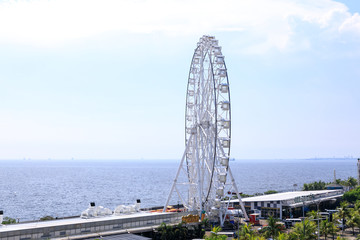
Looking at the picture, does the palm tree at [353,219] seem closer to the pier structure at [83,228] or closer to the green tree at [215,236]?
the green tree at [215,236]

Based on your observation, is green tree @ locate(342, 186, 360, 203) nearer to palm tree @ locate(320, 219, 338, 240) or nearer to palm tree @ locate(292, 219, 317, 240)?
palm tree @ locate(320, 219, 338, 240)

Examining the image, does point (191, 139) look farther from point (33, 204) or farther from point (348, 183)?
point (33, 204)

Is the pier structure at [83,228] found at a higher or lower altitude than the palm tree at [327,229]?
higher

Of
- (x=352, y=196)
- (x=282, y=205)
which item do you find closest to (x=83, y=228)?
(x=282, y=205)

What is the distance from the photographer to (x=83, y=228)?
44.5 meters

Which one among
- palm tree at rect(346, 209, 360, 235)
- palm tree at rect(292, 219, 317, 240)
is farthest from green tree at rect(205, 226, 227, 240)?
palm tree at rect(346, 209, 360, 235)

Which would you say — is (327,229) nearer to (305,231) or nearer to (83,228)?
(305,231)

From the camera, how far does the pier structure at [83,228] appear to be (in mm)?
40625

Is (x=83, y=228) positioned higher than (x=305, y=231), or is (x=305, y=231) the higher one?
(x=83, y=228)

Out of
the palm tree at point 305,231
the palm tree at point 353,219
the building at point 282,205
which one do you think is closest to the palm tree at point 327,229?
the palm tree at point 305,231

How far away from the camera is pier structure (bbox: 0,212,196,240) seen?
40.6 meters

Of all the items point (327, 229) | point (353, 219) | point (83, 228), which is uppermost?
point (83, 228)

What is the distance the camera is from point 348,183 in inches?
4606

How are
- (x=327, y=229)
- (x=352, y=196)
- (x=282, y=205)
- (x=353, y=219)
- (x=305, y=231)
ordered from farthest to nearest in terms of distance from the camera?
(x=352, y=196) → (x=282, y=205) → (x=353, y=219) → (x=327, y=229) → (x=305, y=231)
